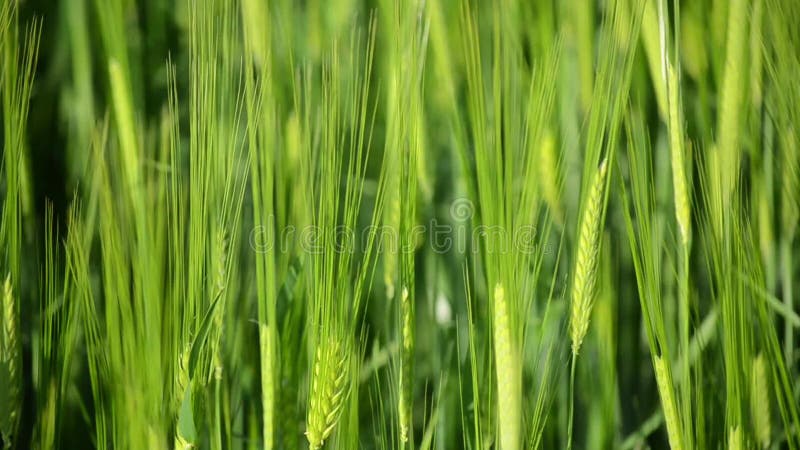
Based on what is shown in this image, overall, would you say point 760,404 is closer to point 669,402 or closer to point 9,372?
point 669,402

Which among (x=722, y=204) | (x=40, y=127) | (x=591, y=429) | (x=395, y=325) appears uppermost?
(x=40, y=127)

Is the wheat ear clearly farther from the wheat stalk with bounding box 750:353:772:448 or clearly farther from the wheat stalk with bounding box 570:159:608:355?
the wheat stalk with bounding box 750:353:772:448

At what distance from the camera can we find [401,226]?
65 centimetres

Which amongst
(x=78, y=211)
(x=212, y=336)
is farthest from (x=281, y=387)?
(x=78, y=211)

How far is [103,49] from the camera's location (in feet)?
2.81

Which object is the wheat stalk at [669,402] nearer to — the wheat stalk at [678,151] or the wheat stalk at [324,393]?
the wheat stalk at [678,151]

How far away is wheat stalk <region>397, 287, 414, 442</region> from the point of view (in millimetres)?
635

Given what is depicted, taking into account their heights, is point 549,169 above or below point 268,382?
above

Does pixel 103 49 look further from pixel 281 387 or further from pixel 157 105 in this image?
pixel 281 387

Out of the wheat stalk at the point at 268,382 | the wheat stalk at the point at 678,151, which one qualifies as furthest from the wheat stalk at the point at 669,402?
the wheat stalk at the point at 268,382

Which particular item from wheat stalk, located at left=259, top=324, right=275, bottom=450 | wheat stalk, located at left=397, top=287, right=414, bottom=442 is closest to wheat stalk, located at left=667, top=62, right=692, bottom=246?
wheat stalk, located at left=397, top=287, right=414, bottom=442

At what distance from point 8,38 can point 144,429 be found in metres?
0.46

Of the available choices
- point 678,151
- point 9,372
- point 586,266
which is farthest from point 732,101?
point 9,372

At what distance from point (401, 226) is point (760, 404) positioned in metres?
0.45
